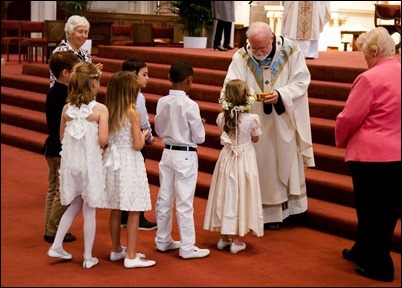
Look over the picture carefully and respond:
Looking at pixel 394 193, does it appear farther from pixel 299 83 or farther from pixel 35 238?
pixel 35 238

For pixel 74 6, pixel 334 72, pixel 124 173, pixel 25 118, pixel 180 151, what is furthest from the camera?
pixel 74 6

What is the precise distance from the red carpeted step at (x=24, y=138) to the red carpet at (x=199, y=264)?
9.53 ft

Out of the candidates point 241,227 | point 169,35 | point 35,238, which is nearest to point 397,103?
point 241,227

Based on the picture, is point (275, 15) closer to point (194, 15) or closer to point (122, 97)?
point (194, 15)

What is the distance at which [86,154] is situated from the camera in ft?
15.8

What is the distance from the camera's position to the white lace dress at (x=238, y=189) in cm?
535

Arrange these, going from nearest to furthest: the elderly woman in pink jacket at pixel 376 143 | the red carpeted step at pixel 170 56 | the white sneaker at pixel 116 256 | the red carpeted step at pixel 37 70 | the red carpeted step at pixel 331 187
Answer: the elderly woman in pink jacket at pixel 376 143 → the white sneaker at pixel 116 256 → the red carpeted step at pixel 331 187 → the red carpeted step at pixel 170 56 → the red carpeted step at pixel 37 70

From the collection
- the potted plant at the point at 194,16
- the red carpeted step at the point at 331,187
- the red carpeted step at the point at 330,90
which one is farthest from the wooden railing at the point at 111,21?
the red carpeted step at the point at 331,187

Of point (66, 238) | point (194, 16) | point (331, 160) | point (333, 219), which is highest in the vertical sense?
point (194, 16)

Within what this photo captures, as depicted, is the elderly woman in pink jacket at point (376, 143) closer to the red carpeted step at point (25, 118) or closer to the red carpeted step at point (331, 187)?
the red carpeted step at point (331, 187)

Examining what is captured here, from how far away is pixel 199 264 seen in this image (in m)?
5.12

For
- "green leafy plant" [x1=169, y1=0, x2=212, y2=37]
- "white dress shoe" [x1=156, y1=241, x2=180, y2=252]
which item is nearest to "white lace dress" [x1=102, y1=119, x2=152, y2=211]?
"white dress shoe" [x1=156, y1=241, x2=180, y2=252]

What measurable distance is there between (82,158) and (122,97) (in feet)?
1.52

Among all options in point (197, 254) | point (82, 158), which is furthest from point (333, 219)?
point (82, 158)
